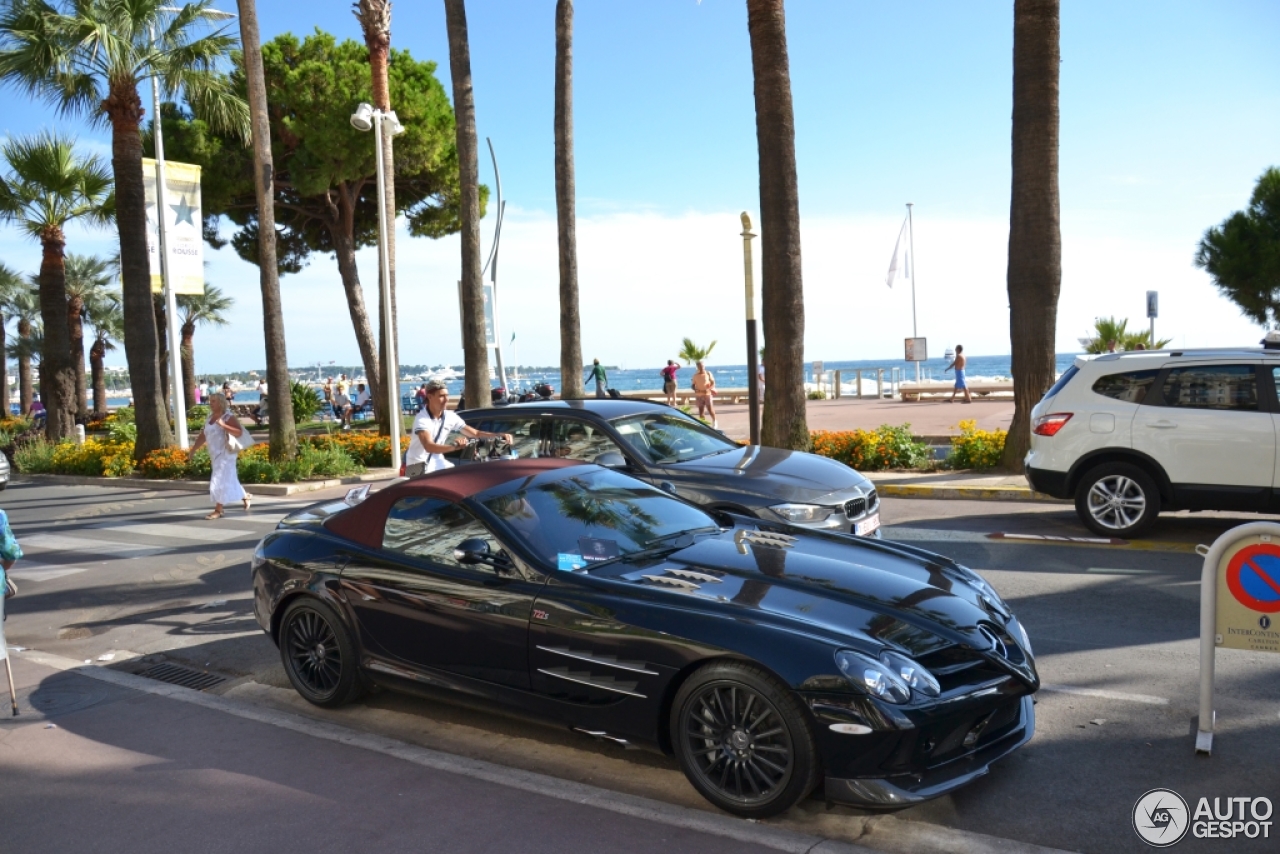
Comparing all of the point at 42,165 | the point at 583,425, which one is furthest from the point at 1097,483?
the point at 42,165

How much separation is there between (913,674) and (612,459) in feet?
16.1

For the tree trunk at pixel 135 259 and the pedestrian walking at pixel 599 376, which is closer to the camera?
the tree trunk at pixel 135 259

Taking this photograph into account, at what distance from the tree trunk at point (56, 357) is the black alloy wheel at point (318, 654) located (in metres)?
24.1

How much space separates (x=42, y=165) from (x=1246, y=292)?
34677 millimetres

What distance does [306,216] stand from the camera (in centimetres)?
3062

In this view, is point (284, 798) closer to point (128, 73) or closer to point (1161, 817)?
point (1161, 817)

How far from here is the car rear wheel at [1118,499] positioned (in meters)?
9.24

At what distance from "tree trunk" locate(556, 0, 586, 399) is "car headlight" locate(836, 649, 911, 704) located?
16.9m

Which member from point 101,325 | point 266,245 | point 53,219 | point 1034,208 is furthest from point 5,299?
point 1034,208

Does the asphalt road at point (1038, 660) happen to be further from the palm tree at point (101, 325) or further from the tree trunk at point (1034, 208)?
the palm tree at point (101, 325)

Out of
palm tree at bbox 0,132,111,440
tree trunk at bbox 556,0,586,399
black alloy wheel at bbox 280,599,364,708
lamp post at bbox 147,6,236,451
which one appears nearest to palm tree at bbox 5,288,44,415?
palm tree at bbox 0,132,111,440

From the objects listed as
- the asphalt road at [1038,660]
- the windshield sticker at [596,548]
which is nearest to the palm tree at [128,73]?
the asphalt road at [1038,660]

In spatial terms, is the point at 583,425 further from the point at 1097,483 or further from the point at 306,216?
the point at 306,216

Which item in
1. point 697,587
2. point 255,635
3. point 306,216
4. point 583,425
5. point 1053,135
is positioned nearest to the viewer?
point 697,587
